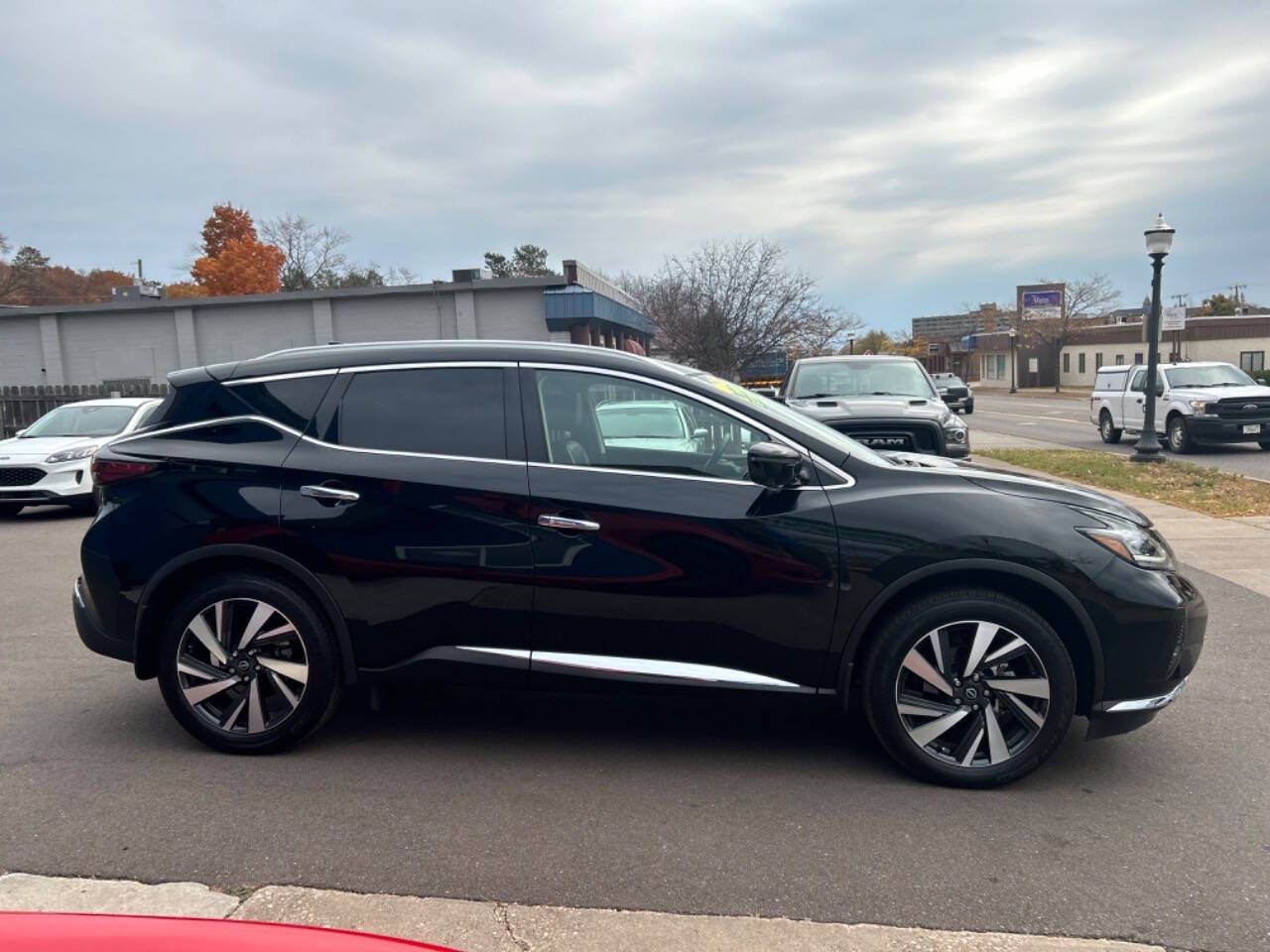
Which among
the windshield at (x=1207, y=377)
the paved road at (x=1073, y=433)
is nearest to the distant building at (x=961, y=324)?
the paved road at (x=1073, y=433)

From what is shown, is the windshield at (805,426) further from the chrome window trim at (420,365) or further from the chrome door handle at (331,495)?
the chrome door handle at (331,495)

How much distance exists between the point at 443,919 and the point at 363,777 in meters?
1.25

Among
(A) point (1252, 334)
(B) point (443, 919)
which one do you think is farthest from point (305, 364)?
(A) point (1252, 334)

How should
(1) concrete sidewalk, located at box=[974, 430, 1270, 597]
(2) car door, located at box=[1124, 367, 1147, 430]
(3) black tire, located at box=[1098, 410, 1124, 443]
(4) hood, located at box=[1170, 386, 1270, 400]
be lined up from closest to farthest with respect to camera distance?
(1) concrete sidewalk, located at box=[974, 430, 1270, 597] < (4) hood, located at box=[1170, 386, 1270, 400] < (2) car door, located at box=[1124, 367, 1147, 430] < (3) black tire, located at box=[1098, 410, 1124, 443]

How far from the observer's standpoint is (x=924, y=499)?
4031mm

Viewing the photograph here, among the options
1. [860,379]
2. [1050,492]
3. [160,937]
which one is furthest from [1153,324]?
[160,937]

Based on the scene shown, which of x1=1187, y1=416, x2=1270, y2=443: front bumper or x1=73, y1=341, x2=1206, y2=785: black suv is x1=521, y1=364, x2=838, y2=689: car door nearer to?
x1=73, y1=341, x2=1206, y2=785: black suv

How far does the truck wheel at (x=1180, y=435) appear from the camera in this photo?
18.9 m

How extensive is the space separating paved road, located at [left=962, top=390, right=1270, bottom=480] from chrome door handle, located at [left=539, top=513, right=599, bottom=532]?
14.8 m

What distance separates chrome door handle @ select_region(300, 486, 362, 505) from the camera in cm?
423

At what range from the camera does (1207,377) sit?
19.8 meters

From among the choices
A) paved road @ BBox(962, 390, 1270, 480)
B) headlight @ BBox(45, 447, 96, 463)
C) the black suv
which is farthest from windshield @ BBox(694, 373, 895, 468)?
paved road @ BBox(962, 390, 1270, 480)

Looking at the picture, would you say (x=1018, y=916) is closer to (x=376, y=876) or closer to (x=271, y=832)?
(x=376, y=876)

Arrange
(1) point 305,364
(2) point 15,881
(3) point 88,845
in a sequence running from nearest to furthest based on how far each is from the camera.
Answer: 1. (2) point 15,881
2. (3) point 88,845
3. (1) point 305,364
